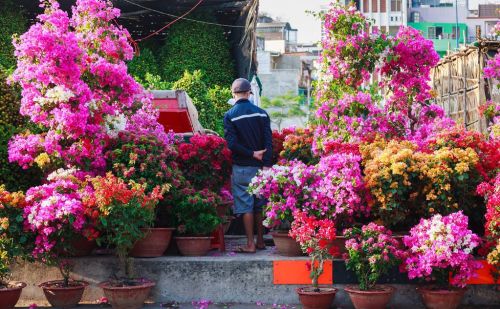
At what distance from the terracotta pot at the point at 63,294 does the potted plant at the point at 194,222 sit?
127 centimetres

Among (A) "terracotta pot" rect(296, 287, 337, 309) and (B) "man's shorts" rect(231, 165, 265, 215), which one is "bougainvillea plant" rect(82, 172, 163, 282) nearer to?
(B) "man's shorts" rect(231, 165, 265, 215)

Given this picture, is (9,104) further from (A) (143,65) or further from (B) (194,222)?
(A) (143,65)

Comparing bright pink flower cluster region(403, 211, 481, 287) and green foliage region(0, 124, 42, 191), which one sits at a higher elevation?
green foliage region(0, 124, 42, 191)

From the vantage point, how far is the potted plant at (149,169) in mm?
8984

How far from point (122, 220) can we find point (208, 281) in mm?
1136

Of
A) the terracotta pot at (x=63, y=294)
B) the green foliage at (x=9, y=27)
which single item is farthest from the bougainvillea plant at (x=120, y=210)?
the green foliage at (x=9, y=27)

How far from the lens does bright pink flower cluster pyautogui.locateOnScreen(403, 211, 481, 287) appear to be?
793 centimetres

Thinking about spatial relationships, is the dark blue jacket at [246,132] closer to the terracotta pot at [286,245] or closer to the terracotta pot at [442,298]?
the terracotta pot at [286,245]

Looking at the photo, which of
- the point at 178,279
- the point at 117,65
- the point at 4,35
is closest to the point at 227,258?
the point at 178,279

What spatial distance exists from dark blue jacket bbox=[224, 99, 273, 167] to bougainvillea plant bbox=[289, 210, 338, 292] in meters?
1.54

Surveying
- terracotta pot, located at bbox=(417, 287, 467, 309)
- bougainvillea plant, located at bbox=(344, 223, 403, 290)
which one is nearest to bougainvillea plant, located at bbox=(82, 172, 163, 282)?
bougainvillea plant, located at bbox=(344, 223, 403, 290)

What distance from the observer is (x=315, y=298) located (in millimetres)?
8148

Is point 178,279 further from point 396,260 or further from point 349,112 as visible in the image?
point 349,112

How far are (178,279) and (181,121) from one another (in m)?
4.12
